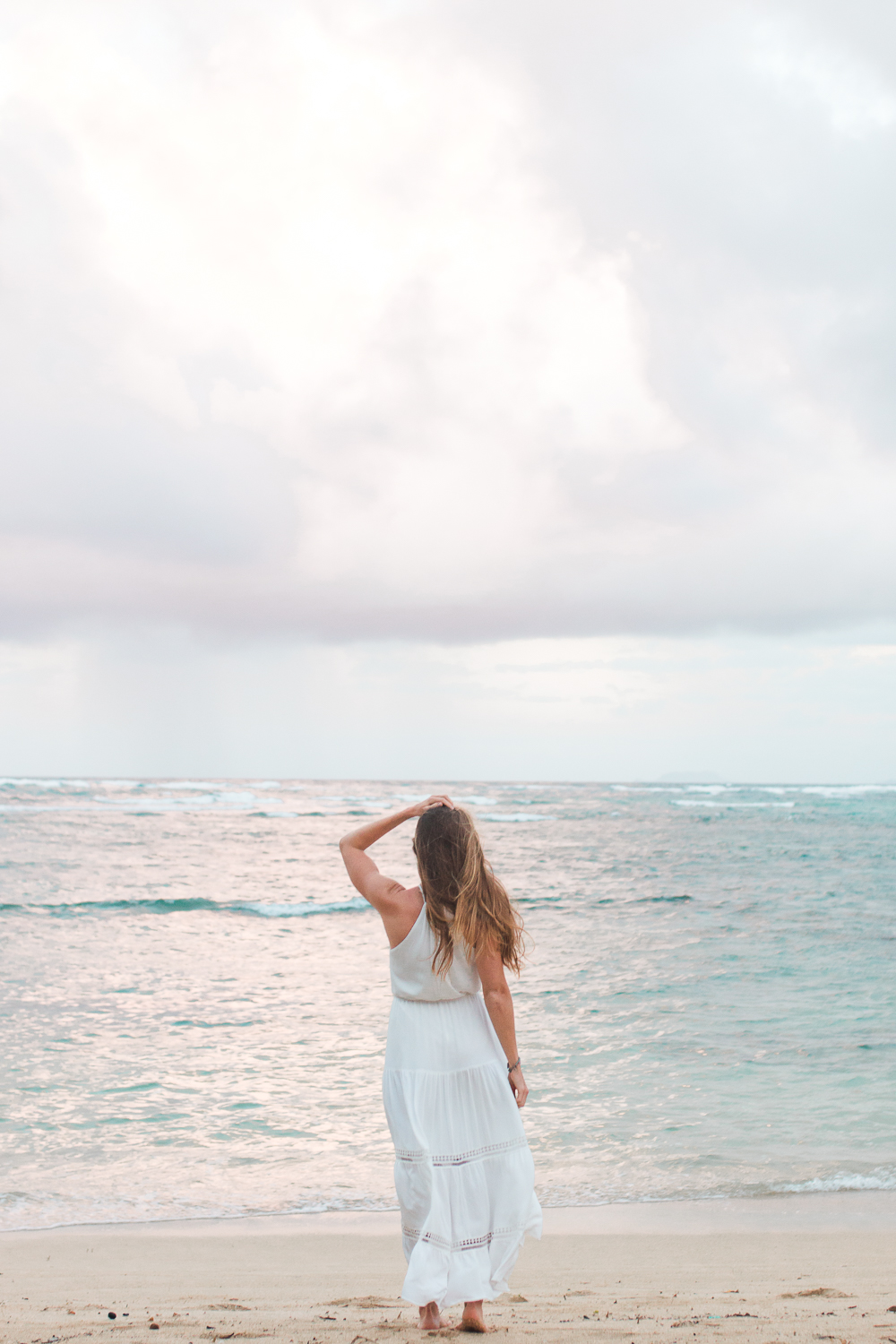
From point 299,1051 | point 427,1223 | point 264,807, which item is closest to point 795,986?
point 299,1051

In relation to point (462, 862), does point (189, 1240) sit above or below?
below

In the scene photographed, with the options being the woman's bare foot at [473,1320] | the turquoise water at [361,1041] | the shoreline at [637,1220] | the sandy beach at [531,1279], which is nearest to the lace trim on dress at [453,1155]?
the woman's bare foot at [473,1320]

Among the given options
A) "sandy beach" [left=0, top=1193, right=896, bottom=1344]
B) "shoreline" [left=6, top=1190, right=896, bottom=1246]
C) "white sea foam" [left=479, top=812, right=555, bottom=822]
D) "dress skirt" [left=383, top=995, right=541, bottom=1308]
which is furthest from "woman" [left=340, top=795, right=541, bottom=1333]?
"white sea foam" [left=479, top=812, right=555, bottom=822]

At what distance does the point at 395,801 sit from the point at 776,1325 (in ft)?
228

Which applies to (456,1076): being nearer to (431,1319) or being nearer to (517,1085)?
(517,1085)

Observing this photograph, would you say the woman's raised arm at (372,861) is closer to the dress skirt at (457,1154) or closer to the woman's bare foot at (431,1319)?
the dress skirt at (457,1154)

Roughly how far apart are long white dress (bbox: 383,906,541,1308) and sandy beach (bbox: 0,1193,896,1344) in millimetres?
366

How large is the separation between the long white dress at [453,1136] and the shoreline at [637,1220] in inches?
89.9

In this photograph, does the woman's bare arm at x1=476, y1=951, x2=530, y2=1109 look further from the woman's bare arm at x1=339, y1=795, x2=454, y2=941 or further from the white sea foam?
the white sea foam

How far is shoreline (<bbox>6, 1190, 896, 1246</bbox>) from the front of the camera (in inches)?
205

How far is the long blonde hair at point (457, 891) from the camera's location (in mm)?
3271

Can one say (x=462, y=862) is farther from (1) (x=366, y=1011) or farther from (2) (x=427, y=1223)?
(1) (x=366, y=1011)

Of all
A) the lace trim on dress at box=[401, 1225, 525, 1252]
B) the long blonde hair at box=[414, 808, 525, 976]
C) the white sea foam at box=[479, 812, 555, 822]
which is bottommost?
the white sea foam at box=[479, 812, 555, 822]

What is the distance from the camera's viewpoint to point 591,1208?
18.4 ft
